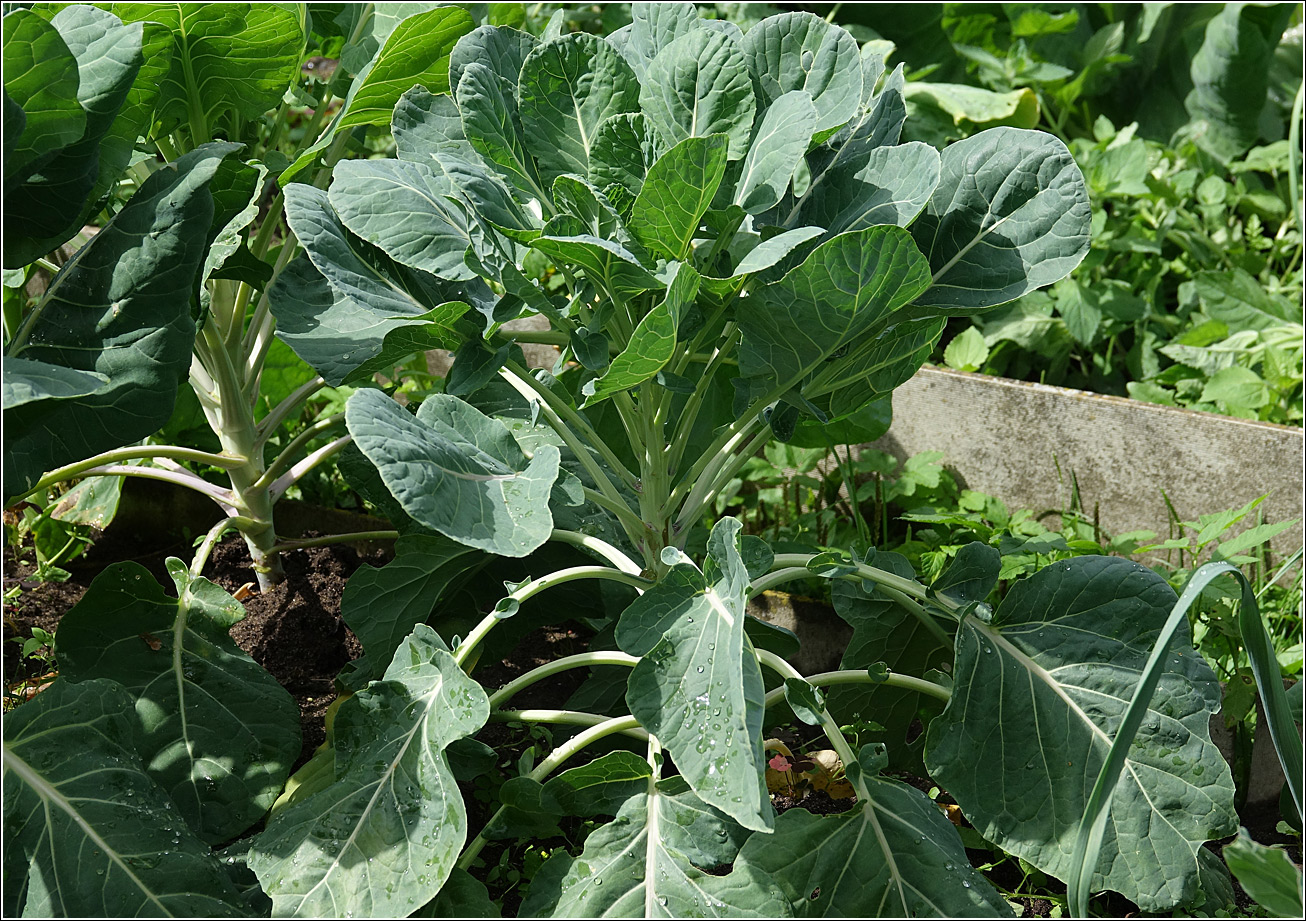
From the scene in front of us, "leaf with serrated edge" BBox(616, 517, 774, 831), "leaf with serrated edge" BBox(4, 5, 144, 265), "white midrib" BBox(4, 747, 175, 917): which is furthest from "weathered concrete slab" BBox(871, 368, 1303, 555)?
"white midrib" BBox(4, 747, 175, 917)

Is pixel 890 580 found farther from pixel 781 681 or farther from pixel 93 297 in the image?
pixel 93 297

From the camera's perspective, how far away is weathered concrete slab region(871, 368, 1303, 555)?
2199 millimetres

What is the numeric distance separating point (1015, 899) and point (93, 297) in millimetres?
1460

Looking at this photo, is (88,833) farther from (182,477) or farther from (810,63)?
(810,63)

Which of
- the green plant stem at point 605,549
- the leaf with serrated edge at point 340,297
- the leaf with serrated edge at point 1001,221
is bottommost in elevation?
the green plant stem at point 605,549

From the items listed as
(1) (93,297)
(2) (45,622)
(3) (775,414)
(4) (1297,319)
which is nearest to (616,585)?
(3) (775,414)

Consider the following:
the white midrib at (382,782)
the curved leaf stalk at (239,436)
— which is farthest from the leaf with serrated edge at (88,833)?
the curved leaf stalk at (239,436)

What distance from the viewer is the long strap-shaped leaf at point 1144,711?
3.47ft

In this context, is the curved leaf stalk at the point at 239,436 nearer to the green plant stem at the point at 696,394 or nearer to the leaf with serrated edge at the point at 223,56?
the leaf with serrated edge at the point at 223,56

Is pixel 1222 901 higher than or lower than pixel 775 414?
lower

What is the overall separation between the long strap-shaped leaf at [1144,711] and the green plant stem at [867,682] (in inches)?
11.2

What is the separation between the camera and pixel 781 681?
1.66 meters

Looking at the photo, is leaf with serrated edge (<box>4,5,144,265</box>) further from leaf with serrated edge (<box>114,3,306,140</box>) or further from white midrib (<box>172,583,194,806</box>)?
white midrib (<box>172,583,194,806</box>)

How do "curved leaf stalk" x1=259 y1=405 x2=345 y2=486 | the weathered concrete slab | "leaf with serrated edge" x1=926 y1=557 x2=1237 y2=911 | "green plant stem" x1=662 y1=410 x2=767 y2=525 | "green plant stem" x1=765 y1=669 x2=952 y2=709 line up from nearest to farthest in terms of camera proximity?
"leaf with serrated edge" x1=926 y1=557 x2=1237 y2=911 < "green plant stem" x1=765 y1=669 x2=952 y2=709 < "green plant stem" x1=662 y1=410 x2=767 y2=525 < "curved leaf stalk" x1=259 y1=405 x2=345 y2=486 < the weathered concrete slab
